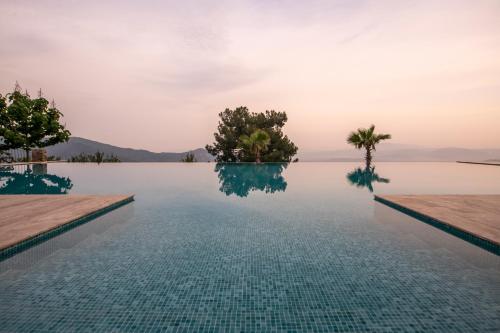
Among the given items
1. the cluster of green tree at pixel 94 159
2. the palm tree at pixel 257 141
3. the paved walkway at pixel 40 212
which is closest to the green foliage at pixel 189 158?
the palm tree at pixel 257 141

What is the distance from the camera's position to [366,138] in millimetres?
21250

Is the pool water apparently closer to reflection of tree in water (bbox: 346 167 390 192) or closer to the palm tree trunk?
reflection of tree in water (bbox: 346 167 390 192)

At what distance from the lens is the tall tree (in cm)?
2180

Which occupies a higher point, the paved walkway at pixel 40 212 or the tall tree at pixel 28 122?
the tall tree at pixel 28 122

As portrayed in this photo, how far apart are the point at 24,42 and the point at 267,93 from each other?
58.7 feet

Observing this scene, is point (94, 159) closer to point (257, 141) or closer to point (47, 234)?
point (257, 141)

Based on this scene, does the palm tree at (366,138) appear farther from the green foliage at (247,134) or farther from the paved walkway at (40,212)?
the paved walkway at (40,212)

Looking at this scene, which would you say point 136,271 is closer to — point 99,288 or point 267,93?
point 99,288

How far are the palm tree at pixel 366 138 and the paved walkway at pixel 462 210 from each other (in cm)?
1335

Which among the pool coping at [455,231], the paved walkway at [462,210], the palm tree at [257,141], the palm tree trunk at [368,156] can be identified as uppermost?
the palm tree at [257,141]

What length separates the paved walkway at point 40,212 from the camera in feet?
15.8

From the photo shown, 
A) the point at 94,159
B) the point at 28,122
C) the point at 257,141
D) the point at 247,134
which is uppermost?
the point at 28,122

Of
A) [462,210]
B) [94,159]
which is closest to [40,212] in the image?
[462,210]

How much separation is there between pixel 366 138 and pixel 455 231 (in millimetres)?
17193
